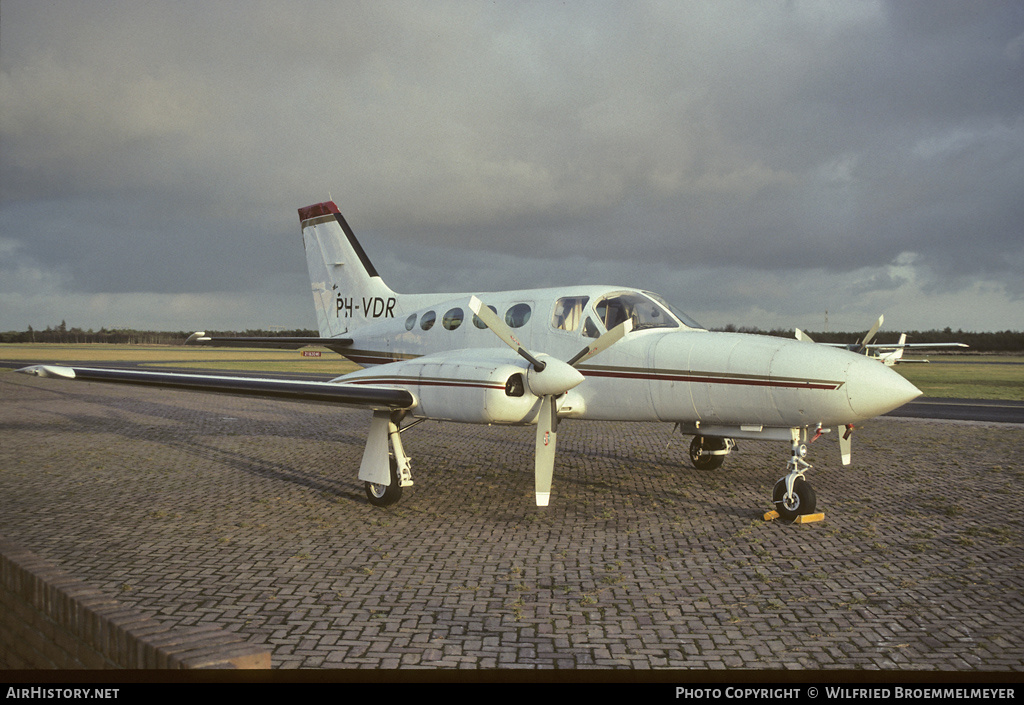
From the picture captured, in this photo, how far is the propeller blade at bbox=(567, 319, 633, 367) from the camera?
914cm

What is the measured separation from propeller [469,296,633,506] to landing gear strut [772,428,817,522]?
2838 millimetres

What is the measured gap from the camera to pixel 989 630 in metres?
5.33

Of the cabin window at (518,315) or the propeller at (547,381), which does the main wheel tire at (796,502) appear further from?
the cabin window at (518,315)

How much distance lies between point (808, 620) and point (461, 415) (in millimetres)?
5306

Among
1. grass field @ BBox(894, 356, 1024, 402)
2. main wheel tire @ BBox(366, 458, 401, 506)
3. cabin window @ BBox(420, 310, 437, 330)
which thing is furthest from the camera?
grass field @ BBox(894, 356, 1024, 402)

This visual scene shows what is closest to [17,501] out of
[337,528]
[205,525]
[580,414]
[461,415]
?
[205,525]

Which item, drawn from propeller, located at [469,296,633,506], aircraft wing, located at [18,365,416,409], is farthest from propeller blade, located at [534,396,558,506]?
aircraft wing, located at [18,365,416,409]

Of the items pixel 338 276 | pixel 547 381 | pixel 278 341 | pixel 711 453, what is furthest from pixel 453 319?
pixel 711 453

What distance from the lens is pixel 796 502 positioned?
884cm

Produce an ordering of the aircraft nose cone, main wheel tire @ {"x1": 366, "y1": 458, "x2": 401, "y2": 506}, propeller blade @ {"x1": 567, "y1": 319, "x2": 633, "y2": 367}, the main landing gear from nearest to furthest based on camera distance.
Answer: the aircraft nose cone < propeller blade @ {"x1": 567, "y1": 319, "x2": 633, "y2": 367} < main wheel tire @ {"x1": 366, "y1": 458, "x2": 401, "y2": 506} < the main landing gear

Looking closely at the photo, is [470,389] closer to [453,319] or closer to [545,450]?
[545,450]

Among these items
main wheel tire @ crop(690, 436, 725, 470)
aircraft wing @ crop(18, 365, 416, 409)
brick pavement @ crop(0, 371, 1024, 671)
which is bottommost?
brick pavement @ crop(0, 371, 1024, 671)

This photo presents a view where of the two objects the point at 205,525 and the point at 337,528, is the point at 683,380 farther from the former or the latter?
the point at 205,525

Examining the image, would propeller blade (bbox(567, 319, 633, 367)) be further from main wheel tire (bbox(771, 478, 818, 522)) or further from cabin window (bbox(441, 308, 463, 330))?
main wheel tire (bbox(771, 478, 818, 522))
